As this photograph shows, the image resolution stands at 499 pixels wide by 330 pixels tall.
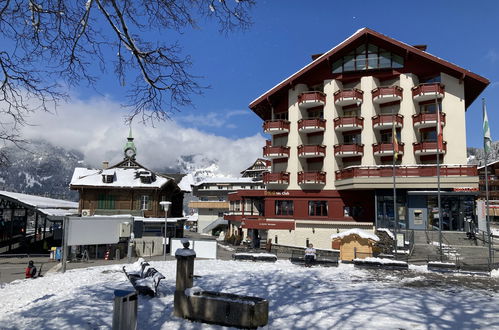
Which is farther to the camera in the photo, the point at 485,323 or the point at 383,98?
the point at 383,98

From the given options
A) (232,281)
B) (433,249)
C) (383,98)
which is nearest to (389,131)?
(383,98)

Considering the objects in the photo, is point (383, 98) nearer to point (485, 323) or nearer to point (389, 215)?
point (389, 215)

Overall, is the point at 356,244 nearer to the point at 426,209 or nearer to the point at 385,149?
the point at 426,209

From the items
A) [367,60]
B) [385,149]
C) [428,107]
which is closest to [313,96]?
[367,60]

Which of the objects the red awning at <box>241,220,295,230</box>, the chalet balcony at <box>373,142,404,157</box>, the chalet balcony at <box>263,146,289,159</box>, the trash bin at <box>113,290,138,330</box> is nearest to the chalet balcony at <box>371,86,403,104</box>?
the chalet balcony at <box>373,142,404,157</box>

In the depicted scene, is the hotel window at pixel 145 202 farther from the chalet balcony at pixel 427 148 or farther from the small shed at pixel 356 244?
the chalet balcony at pixel 427 148

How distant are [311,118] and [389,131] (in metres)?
7.77

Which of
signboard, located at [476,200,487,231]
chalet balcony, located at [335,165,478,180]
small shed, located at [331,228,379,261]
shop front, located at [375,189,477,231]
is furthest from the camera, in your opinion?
shop front, located at [375,189,477,231]

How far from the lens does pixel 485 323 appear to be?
9812 millimetres

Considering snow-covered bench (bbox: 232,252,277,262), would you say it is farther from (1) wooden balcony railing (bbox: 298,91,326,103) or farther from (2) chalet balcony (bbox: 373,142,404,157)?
(1) wooden balcony railing (bbox: 298,91,326,103)

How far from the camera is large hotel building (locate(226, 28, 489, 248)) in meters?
33.0

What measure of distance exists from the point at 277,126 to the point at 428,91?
14.7m

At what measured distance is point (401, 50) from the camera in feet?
118

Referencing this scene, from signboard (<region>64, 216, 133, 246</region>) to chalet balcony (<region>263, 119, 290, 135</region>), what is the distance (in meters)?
19.4
